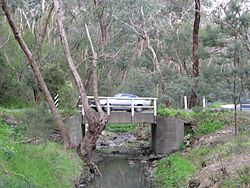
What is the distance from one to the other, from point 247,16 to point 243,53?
88.0 inches

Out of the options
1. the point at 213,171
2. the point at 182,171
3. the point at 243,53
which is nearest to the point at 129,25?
the point at 243,53

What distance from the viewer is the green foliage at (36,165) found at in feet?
36.5

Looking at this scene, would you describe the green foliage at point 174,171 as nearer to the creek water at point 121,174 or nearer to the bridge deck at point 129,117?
the creek water at point 121,174

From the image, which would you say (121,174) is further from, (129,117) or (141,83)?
(141,83)

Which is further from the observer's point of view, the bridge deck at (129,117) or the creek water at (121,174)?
the bridge deck at (129,117)

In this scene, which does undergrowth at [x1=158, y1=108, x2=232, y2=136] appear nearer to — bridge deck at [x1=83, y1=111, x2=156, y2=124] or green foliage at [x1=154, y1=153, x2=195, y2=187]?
bridge deck at [x1=83, y1=111, x2=156, y2=124]

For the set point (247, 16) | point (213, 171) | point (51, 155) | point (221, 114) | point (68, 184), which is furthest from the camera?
point (221, 114)

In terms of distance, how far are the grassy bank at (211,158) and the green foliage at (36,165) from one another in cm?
352

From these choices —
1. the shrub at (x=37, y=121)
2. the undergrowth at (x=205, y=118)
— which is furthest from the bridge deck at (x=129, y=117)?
the shrub at (x=37, y=121)

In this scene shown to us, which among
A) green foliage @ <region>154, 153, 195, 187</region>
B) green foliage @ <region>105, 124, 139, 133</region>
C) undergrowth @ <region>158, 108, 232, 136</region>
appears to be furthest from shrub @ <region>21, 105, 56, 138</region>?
green foliage @ <region>105, 124, 139, 133</region>

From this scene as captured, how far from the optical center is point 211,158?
16922 mm

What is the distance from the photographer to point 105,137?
36844mm

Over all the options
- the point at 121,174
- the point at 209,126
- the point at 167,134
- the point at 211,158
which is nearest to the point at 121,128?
the point at 167,134

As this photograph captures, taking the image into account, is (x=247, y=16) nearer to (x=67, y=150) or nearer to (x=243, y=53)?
(x=243, y=53)
